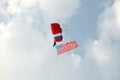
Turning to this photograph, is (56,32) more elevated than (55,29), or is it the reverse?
(55,29)

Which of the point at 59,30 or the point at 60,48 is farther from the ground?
the point at 59,30

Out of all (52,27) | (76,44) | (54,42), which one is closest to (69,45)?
(76,44)

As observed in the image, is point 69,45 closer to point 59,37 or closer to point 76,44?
point 76,44

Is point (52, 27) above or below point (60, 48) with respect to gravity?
above

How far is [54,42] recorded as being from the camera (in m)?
52.8

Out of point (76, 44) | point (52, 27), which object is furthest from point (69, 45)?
point (52, 27)

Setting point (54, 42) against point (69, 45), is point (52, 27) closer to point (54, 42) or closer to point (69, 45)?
point (54, 42)

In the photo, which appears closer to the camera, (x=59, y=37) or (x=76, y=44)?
(x=76, y=44)

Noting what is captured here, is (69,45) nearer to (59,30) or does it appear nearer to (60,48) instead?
(60,48)

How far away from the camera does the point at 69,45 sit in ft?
161

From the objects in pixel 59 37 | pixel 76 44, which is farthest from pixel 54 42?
pixel 76 44

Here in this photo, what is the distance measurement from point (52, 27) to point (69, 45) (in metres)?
9.76

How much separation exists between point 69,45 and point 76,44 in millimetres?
2063

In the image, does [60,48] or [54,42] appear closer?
[60,48]
